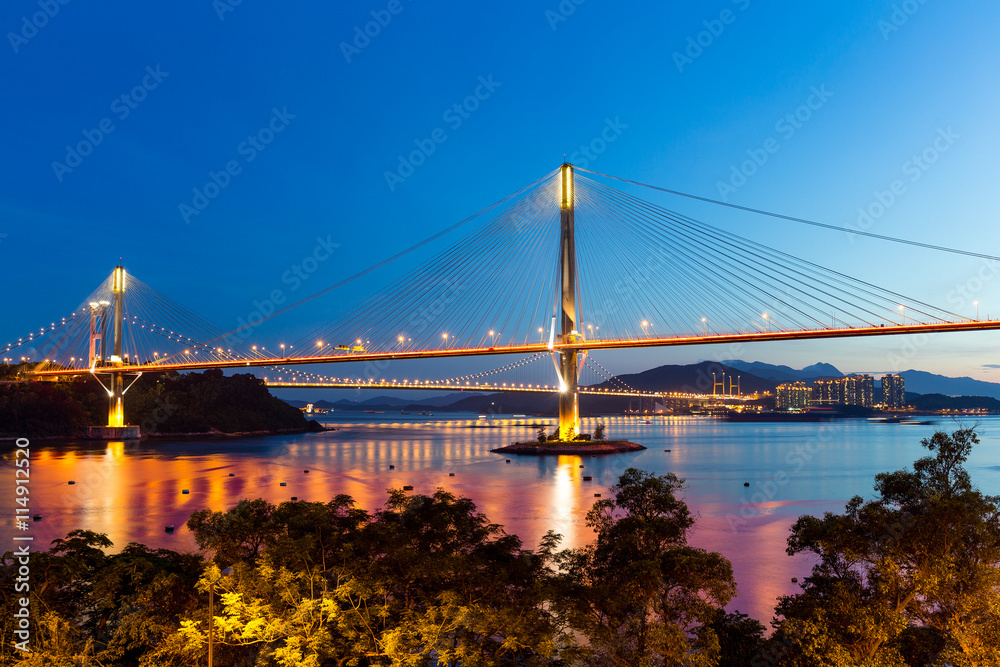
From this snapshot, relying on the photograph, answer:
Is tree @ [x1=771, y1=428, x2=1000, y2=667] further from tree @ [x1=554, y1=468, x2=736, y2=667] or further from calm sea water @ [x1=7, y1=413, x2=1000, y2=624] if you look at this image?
calm sea water @ [x1=7, y1=413, x2=1000, y2=624]

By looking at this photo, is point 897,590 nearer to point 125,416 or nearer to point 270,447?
point 270,447

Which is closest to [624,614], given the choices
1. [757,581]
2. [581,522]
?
[757,581]

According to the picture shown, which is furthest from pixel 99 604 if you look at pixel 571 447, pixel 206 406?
pixel 206 406

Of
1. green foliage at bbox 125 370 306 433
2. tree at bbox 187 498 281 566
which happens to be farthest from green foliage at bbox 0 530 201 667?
green foliage at bbox 125 370 306 433

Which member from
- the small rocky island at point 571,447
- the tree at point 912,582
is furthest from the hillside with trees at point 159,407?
the tree at point 912,582

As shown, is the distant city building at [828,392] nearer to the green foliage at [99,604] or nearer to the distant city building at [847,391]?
the distant city building at [847,391]
